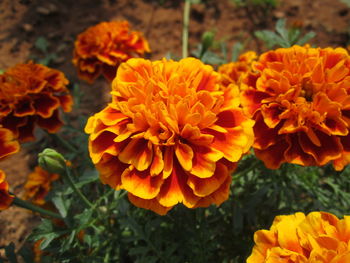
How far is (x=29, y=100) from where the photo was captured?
5.01ft

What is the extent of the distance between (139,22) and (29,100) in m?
2.07

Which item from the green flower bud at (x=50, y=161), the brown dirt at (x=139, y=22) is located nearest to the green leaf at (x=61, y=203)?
the green flower bud at (x=50, y=161)

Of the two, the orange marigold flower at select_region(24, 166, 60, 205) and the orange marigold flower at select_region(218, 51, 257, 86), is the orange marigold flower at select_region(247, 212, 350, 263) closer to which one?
the orange marigold flower at select_region(218, 51, 257, 86)

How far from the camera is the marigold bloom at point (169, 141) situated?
98 centimetres

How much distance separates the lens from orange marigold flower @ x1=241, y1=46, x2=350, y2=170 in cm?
107

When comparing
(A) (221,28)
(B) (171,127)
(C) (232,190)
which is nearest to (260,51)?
(A) (221,28)

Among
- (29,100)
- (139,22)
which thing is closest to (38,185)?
(29,100)

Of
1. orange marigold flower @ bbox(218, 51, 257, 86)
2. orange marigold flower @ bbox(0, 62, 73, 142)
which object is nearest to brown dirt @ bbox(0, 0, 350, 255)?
orange marigold flower @ bbox(0, 62, 73, 142)

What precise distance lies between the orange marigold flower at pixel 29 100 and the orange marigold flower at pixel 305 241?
1.02 m

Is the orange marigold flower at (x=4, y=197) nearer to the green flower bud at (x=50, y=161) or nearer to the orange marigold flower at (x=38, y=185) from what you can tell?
the green flower bud at (x=50, y=161)

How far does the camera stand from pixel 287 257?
0.88 m

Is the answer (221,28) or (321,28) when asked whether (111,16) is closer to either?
(221,28)

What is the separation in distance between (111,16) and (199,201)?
277 cm

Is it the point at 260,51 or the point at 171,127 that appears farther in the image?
the point at 260,51
